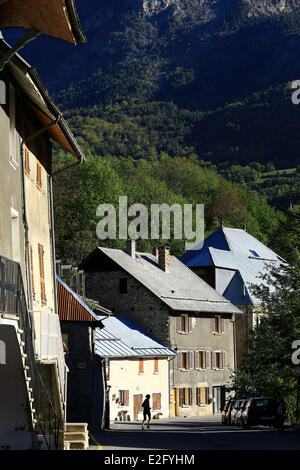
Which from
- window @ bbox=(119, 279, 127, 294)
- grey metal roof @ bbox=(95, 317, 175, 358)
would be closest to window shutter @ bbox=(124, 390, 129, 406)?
grey metal roof @ bbox=(95, 317, 175, 358)

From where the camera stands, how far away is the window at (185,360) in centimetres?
6222

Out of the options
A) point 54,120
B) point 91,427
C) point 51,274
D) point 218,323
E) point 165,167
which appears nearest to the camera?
point 54,120

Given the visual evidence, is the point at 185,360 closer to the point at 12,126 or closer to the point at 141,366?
the point at 141,366

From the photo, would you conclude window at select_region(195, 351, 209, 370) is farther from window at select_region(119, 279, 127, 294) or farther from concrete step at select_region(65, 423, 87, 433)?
concrete step at select_region(65, 423, 87, 433)

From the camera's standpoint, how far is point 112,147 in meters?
180

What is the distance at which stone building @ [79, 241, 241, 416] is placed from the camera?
2418 inches

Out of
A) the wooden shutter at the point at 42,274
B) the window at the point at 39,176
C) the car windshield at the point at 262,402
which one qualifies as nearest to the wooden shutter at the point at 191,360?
the car windshield at the point at 262,402

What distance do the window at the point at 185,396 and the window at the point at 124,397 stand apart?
8287 millimetres

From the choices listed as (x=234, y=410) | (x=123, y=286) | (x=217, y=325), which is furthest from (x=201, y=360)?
(x=234, y=410)

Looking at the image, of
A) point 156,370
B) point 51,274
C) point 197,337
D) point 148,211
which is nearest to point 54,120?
point 51,274

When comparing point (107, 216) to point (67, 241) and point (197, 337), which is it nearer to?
point (67, 241)

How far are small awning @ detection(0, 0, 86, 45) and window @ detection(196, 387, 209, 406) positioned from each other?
51.9 m

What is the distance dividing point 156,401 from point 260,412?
19728 millimetres

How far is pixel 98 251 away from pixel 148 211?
39.9 m
